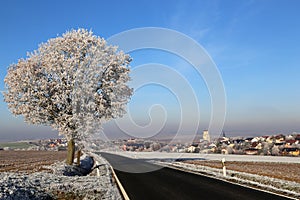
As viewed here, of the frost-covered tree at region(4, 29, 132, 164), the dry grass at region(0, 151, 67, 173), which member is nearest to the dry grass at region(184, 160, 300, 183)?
the frost-covered tree at region(4, 29, 132, 164)

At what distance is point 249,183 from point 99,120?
14661mm

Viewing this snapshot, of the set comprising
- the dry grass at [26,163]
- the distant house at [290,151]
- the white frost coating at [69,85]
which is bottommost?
the dry grass at [26,163]

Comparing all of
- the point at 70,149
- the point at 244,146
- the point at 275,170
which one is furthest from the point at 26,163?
the point at 244,146

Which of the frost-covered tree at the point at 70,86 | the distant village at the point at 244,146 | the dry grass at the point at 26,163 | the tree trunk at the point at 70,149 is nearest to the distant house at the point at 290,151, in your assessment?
the distant village at the point at 244,146

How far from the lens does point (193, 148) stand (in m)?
63.9

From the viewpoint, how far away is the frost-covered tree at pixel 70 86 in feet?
73.9

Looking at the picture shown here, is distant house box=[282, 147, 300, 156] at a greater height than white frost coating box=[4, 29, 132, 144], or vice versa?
white frost coating box=[4, 29, 132, 144]

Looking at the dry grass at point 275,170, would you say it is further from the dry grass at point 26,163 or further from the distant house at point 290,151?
the distant house at point 290,151

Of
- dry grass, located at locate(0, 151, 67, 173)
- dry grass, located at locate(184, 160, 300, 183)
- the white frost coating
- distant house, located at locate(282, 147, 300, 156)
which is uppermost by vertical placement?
the white frost coating

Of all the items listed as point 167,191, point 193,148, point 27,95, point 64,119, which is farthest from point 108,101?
point 193,148

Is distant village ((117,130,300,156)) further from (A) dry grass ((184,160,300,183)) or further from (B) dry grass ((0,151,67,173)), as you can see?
(A) dry grass ((184,160,300,183))

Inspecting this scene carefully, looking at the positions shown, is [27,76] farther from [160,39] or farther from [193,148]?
[193,148]

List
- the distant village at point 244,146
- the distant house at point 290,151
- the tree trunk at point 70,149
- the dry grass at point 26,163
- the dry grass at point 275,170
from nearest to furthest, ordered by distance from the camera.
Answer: the dry grass at point 275,170
the tree trunk at point 70,149
the dry grass at point 26,163
the distant house at point 290,151
the distant village at point 244,146

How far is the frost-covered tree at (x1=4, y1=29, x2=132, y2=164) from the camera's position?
22.5m
